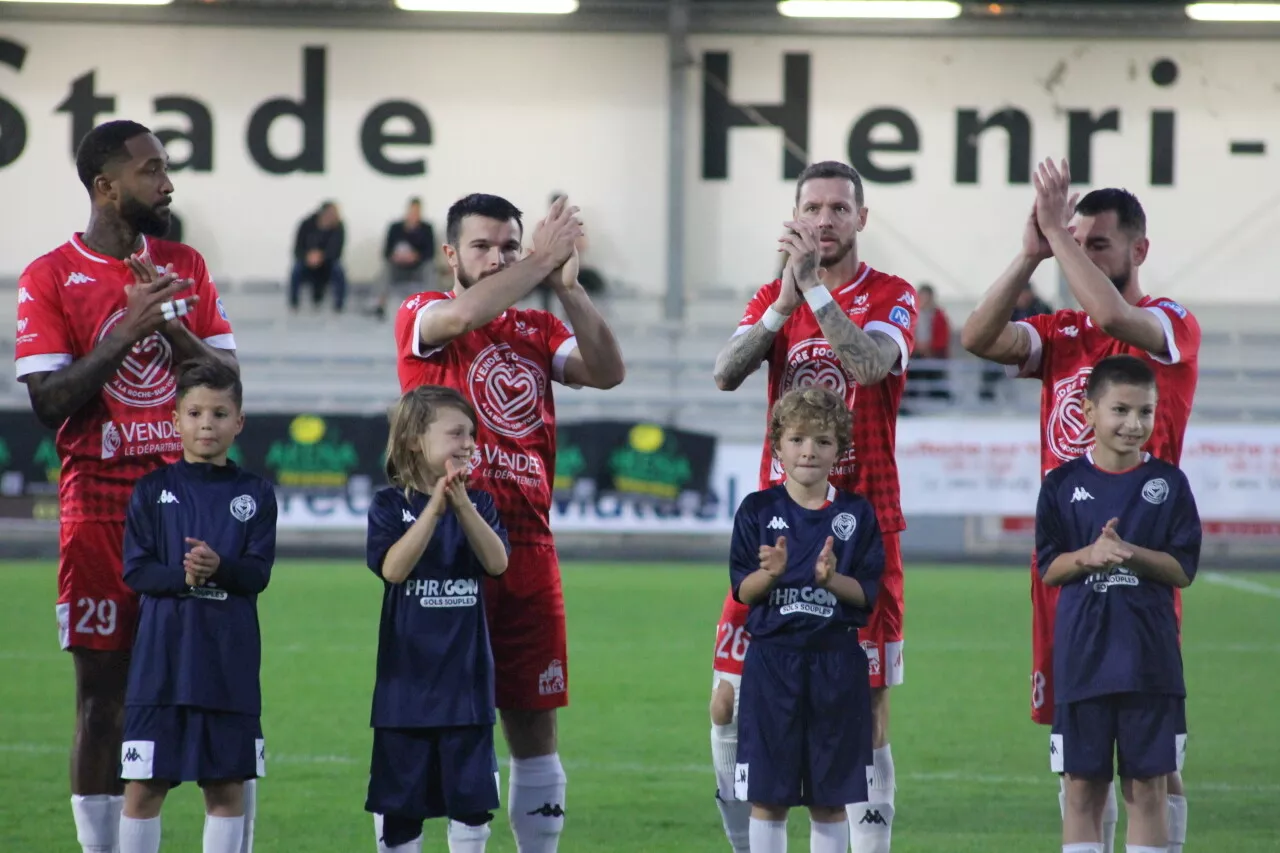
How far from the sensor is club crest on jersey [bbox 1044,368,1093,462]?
535 cm

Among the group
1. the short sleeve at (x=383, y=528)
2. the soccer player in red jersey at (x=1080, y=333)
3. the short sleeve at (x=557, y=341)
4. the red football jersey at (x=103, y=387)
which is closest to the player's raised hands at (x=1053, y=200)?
the soccer player in red jersey at (x=1080, y=333)

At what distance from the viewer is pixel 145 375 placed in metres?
5.02

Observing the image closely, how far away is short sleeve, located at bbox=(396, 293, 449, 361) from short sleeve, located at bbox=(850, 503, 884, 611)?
1.37m

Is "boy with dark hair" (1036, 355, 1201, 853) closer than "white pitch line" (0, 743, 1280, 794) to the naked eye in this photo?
Yes

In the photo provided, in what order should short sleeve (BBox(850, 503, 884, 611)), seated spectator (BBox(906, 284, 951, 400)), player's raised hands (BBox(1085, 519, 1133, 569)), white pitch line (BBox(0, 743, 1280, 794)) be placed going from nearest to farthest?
1. player's raised hands (BBox(1085, 519, 1133, 569))
2. short sleeve (BBox(850, 503, 884, 611))
3. white pitch line (BBox(0, 743, 1280, 794))
4. seated spectator (BBox(906, 284, 951, 400))

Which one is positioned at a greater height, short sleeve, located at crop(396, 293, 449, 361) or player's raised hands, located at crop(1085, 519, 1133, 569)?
short sleeve, located at crop(396, 293, 449, 361)

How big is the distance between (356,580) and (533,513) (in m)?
9.89

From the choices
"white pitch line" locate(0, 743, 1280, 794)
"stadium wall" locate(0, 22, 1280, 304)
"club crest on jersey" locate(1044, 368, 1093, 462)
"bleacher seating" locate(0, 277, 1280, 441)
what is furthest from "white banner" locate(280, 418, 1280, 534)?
"club crest on jersey" locate(1044, 368, 1093, 462)

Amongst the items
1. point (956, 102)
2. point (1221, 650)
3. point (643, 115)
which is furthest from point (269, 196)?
point (1221, 650)

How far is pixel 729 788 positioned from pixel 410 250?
57.1ft

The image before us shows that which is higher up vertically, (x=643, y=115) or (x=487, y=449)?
(x=643, y=115)

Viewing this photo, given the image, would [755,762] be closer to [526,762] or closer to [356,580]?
[526,762]

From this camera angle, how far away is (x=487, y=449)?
16.8ft

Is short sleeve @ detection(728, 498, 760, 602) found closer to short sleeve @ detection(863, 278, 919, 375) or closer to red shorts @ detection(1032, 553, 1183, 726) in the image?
short sleeve @ detection(863, 278, 919, 375)
